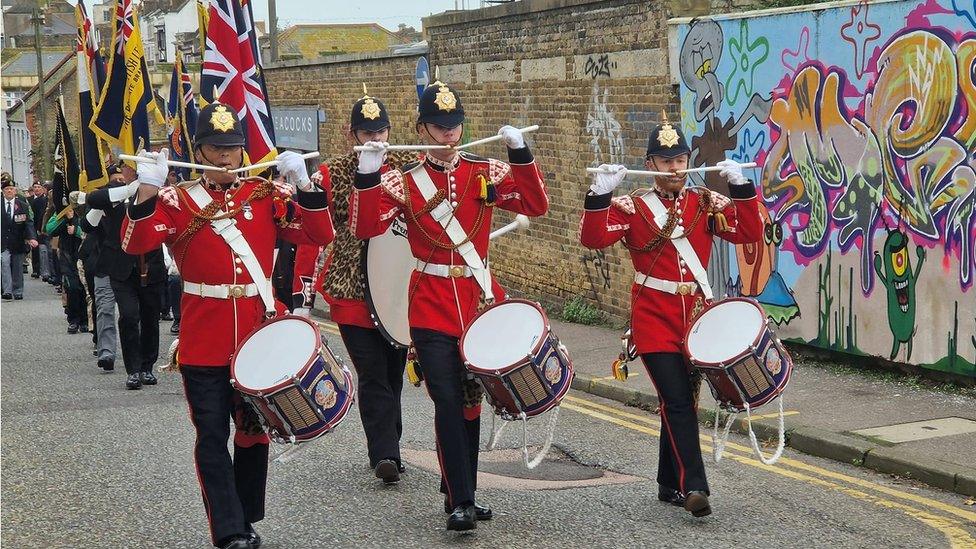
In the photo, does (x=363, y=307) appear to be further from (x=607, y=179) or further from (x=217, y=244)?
(x=607, y=179)

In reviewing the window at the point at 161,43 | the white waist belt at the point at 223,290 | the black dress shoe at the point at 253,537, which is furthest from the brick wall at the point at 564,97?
the window at the point at 161,43

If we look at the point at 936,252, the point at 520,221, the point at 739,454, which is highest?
the point at 520,221

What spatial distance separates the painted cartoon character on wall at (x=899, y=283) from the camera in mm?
10719

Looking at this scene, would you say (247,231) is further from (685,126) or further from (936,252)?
(685,126)

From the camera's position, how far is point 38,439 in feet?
32.5

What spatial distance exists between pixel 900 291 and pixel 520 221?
14.3 feet

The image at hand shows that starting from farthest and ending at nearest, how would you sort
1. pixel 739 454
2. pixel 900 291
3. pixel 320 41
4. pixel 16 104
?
1. pixel 16 104
2. pixel 320 41
3. pixel 900 291
4. pixel 739 454

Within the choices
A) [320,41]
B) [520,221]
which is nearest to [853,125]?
[520,221]

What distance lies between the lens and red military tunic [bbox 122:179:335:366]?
639 centimetres

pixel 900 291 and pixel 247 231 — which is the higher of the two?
pixel 247 231

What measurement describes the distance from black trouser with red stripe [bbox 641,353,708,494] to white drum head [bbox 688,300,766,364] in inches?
7.2

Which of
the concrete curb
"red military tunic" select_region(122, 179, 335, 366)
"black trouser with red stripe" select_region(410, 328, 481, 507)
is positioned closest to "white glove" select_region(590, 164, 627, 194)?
"black trouser with red stripe" select_region(410, 328, 481, 507)

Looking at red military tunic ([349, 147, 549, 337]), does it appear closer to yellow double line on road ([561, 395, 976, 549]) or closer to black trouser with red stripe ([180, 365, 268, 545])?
black trouser with red stripe ([180, 365, 268, 545])

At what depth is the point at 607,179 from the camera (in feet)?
22.5
